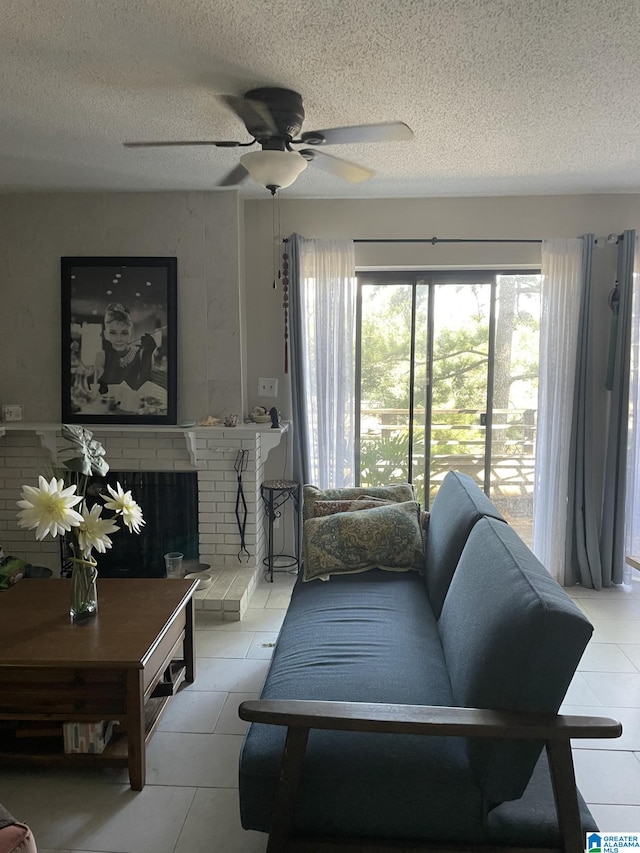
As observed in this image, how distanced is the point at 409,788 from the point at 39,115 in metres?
2.81

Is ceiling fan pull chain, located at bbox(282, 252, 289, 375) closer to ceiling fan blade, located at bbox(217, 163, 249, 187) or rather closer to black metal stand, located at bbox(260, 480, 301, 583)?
black metal stand, located at bbox(260, 480, 301, 583)

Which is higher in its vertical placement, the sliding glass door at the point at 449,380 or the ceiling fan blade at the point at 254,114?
the ceiling fan blade at the point at 254,114

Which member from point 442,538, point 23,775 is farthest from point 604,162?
point 23,775

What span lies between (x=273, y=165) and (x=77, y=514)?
1411 millimetres

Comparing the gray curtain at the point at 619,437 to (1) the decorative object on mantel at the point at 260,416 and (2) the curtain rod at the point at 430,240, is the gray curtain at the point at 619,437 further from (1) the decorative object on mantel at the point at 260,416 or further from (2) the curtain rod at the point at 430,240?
(1) the decorative object on mantel at the point at 260,416

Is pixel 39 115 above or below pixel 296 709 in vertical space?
above

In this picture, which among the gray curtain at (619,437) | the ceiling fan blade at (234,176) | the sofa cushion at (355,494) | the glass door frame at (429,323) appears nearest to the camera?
the ceiling fan blade at (234,176)

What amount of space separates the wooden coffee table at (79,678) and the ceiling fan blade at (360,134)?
1.90m

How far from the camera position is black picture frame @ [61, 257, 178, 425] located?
3793 mm

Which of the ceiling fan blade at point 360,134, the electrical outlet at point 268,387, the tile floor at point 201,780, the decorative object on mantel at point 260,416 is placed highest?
the ceiling fan blade at point 360,134

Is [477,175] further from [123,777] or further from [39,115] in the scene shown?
[123,777]

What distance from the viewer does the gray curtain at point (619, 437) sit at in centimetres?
376

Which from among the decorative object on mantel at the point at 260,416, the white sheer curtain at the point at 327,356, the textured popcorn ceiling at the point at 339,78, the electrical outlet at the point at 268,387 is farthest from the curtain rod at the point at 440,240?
the decorative object on mantel at the point at 260,416

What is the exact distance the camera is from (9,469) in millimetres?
3941
